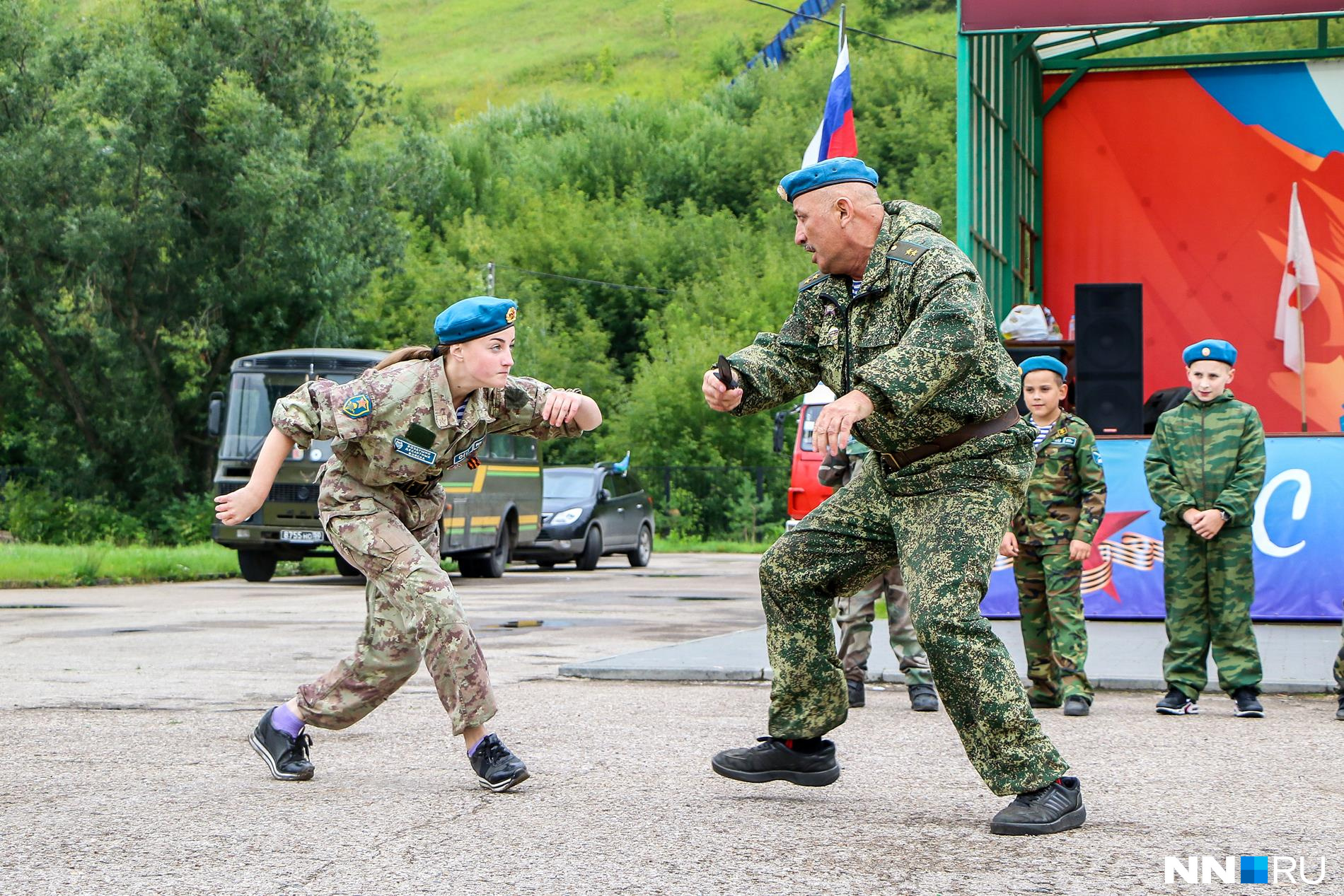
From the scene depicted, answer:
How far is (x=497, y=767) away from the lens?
528 centimetres

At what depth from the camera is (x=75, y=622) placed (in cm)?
1329

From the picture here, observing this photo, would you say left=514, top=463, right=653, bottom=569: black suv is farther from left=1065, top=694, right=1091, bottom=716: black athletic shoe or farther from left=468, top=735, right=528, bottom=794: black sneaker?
left=468, top=735, right=528, bottom=794: black sneaker

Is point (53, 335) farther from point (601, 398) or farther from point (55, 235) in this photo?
point (601, 398)

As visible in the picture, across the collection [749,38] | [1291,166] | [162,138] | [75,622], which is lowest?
[75,622]

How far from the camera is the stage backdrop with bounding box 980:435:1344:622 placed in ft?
42.4

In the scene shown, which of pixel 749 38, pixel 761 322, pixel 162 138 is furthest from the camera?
pixel 749 38

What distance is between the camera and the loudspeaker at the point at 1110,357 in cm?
1378

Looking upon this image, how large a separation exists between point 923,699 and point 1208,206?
47.1 feet

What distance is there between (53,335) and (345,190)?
642 centimetres

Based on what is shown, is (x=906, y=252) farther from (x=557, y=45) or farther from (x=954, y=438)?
(x=557, y=45)

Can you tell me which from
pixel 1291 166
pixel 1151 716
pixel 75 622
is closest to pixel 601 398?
pixel 1291 166

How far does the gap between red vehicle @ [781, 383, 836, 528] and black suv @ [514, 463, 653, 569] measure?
224 inches

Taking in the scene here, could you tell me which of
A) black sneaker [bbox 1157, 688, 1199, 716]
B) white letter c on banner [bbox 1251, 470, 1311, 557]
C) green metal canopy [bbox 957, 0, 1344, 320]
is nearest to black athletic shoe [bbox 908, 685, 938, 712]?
black sneaker [bbox 1157, 688, 1199, 716]

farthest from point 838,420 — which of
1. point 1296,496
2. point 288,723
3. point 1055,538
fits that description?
point 1296,496
